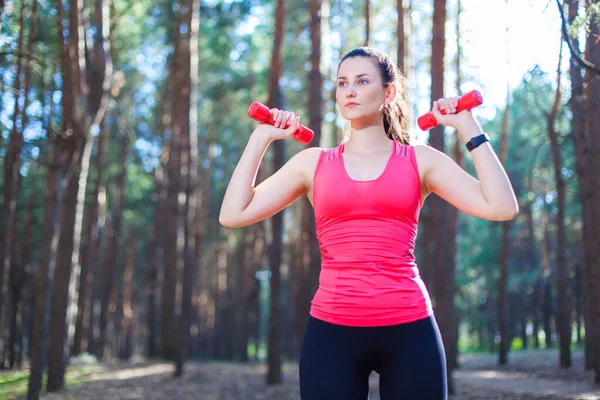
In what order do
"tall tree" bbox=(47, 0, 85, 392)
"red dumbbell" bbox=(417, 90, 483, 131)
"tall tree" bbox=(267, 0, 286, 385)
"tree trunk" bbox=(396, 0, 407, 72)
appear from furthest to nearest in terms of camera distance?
"tree trunk" bbox=(396, 0, 407, 72) < "tall tree" bbox=(267, 0, 286, 385) < "tall tree" bbox=(47, 0, 85, 392) < "red dumbbell" bbox=(417, 90, 483, 131)

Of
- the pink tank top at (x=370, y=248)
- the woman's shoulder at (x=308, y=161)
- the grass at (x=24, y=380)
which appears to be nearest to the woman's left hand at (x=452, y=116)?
the pink tank top at (x=370, y=248)

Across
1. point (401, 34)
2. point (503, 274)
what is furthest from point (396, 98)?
point (503, 274)

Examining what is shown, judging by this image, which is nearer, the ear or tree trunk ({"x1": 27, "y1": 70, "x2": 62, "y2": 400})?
the ear

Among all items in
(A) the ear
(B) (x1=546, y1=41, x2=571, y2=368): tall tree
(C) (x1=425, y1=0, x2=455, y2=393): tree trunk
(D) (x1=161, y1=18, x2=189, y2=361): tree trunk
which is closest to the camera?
(A) the ear

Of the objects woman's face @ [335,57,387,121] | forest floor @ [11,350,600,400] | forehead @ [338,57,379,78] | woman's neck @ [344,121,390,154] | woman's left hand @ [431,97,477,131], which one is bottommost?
forest floor @ [11,350,600,400]

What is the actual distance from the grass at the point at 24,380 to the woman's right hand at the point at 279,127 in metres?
9.66

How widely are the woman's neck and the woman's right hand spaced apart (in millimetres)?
249

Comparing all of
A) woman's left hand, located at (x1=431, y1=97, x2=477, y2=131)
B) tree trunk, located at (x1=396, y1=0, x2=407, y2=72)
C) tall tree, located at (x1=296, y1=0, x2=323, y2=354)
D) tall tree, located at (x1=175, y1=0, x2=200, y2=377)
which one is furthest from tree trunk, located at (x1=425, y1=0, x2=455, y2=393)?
woman's left hand, located at (x1=431, y1=97, x2=477, y2=131)

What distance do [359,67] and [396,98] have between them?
271 mm

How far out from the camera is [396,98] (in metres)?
3.00

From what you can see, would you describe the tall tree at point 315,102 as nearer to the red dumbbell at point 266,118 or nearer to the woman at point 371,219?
the red dumbbell at point 266,118

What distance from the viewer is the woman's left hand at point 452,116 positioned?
8.97 ft

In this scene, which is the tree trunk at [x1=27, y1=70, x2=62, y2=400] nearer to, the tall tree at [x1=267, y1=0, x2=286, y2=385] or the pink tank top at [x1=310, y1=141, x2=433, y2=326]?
the tall tree at [x1=267, y1=0, x2=286, y2=385]

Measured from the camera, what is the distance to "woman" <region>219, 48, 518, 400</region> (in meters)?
2.51
